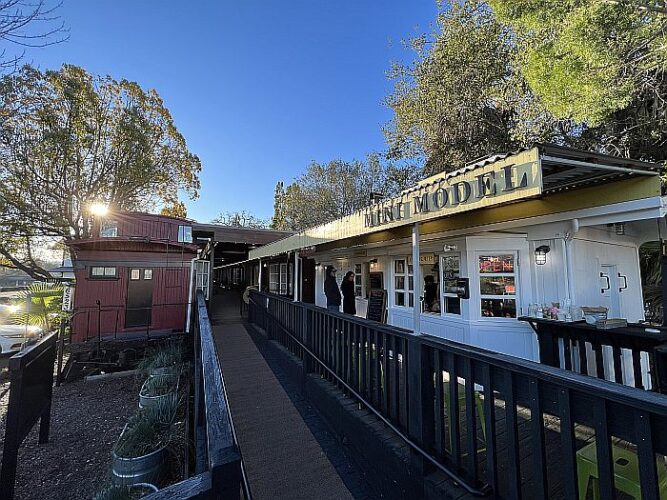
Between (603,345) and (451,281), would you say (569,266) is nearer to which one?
(603,345)

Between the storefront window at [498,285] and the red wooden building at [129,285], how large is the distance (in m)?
9.22

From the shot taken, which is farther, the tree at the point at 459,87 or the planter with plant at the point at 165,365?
the tree at the point at 459,87

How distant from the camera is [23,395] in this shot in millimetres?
3373

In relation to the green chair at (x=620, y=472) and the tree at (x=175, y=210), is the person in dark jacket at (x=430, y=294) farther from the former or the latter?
the tree at (x=175, y=210)

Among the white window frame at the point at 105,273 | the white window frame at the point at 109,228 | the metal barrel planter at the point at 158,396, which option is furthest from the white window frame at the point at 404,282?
the white window frame at the point at 109,228

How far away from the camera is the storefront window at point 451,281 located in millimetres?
5129

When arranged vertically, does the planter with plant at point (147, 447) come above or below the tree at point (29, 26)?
below

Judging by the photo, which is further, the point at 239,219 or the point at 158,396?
the point at 239,219

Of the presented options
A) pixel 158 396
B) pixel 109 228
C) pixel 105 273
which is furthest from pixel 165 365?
pixel 109 228

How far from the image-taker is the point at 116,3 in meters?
5.71

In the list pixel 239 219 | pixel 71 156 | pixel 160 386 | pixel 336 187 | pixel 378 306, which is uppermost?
pixel 239 219

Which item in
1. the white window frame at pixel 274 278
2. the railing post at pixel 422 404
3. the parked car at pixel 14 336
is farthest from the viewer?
the white window frame at pixel 274 278

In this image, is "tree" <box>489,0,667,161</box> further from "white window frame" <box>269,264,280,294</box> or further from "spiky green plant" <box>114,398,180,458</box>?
"white window frame" <box>269,264,280,294</box>

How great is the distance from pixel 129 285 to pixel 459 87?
11664mm
